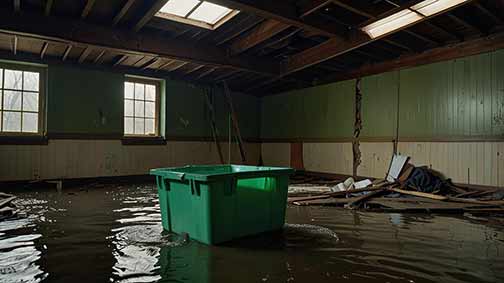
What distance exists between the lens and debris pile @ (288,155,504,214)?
3.91 meters

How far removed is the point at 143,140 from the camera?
23.5 ft

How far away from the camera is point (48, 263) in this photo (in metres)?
2.06

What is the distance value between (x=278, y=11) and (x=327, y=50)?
1820 mm

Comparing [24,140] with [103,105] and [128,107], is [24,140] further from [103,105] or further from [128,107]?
[128,107]

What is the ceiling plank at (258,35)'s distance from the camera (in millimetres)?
4727

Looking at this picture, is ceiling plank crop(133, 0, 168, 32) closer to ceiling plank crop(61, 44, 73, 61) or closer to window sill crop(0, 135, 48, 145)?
ceiling plank crop(61, 44, 73, 61)

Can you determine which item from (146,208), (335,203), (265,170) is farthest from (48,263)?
(335,203)

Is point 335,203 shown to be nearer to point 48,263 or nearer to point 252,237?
point 252,237

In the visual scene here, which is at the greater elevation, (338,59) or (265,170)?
(338,59)

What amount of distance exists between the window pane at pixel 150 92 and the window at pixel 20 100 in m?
2.06

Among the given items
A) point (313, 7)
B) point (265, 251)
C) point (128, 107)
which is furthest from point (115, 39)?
point (265, 251)

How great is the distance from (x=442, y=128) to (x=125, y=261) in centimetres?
542

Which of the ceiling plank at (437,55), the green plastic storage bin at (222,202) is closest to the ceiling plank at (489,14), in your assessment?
the ceiling plank at (437,55)

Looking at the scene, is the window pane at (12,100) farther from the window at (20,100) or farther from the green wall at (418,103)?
the green wall at (418,103)
